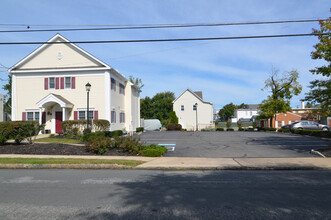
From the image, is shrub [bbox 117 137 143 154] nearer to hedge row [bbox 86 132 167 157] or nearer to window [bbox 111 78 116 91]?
hedge row [bbox 86 132 167 157]

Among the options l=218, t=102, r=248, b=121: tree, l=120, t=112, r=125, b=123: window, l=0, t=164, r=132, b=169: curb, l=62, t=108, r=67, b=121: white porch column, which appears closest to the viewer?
l=0, t=164, r=132, b=169: curb

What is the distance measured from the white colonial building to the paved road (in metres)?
16.2

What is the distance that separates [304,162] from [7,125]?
1623 cm

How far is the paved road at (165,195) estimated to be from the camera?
4.98 m

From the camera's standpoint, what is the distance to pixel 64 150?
1448 cm

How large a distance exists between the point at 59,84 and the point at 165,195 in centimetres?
2247

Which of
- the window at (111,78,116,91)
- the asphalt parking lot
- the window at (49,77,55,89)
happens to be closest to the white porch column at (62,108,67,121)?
the window at (49,77,55,89)

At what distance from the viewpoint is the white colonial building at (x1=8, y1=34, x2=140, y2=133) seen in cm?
2503

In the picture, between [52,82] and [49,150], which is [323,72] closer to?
[49,150]

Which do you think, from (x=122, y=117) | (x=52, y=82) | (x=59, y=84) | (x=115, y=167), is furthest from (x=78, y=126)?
(x=115, y=167)

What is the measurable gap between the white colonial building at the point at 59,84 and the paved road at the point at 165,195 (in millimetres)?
16181

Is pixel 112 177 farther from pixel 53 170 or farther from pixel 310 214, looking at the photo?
pixel 310 214

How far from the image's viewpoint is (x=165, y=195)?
20.5ft

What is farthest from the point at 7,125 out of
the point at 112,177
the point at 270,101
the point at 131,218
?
the point at 270,101
